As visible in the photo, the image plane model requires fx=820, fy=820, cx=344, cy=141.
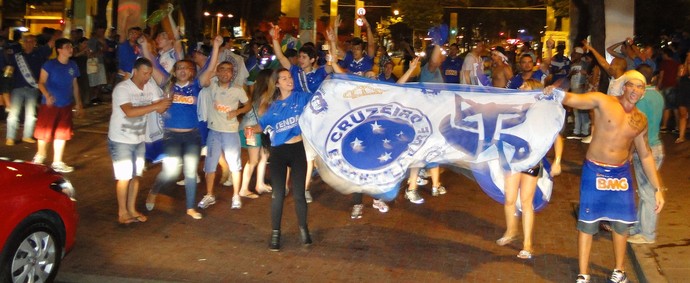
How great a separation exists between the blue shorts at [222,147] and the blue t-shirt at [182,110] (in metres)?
0.58

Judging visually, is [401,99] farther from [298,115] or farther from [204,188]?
[204,188]

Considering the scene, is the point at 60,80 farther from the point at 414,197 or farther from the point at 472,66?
the point at 472,66

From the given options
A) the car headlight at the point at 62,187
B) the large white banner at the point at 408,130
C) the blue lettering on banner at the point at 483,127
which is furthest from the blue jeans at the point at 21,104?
the blue lettering on banner at the point at 483,127

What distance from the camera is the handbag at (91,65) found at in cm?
1931

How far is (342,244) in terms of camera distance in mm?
7961

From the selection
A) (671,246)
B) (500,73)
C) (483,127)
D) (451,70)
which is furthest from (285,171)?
(451,70)

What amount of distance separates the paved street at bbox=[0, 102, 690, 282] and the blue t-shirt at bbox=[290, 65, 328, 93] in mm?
1415

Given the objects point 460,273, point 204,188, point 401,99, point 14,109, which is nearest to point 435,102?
point 401,99

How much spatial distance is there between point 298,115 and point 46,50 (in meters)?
8.56

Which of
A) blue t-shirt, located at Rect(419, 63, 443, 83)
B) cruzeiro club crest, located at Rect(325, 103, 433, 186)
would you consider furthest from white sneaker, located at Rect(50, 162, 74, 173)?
cruzeiro club crest, located at Rect(325, 103, 433, 186)

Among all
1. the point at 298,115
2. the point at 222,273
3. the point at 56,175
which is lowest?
the point at 222,273

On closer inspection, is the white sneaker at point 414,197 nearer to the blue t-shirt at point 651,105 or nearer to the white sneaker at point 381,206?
the white sneaker at point 381,206

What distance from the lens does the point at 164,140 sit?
857 cm

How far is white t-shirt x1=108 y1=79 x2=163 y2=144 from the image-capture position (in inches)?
317
